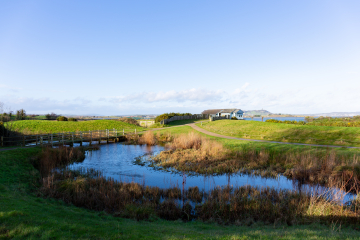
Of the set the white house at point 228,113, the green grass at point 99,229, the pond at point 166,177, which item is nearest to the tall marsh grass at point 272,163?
the pond at point 166,177

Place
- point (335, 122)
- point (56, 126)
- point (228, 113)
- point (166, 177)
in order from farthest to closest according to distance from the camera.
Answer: point (228, 113), point (56, 126), point (335, 122), point (166, 177)

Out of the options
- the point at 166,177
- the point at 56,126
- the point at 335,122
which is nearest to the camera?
the point at 166,177

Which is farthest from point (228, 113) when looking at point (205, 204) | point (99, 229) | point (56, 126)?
point (99, 229)

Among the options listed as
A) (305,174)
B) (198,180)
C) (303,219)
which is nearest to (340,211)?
(303,219)

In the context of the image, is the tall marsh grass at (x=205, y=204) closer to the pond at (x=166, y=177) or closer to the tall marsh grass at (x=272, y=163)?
the pond at (x=166, y=177)

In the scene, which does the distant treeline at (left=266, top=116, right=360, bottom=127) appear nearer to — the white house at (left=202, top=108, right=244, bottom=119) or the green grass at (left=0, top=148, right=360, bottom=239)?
the white house at (left=202, top=108, right=244, bottom=119)

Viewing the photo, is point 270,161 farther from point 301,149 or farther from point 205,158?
point 205,158

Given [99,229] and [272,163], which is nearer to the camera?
[99,229]

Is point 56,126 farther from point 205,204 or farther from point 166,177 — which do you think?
point 205,204

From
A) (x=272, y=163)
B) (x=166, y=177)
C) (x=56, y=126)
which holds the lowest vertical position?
(x=166, y=177)

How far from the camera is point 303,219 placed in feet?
27.2

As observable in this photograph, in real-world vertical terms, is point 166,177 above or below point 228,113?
below

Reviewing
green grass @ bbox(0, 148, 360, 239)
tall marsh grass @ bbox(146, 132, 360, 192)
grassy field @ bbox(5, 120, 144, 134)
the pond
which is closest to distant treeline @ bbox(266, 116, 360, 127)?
tall marsh grass @ bbox(146, 132, 360, 192)

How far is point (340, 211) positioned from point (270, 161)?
34.1 ft
